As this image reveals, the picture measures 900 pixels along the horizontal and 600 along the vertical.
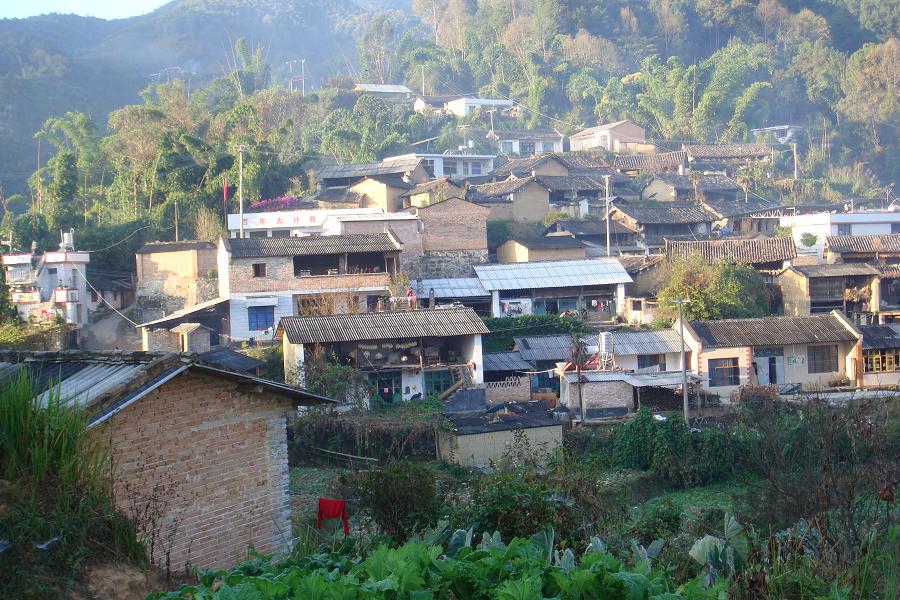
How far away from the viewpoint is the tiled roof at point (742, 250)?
31.0 m

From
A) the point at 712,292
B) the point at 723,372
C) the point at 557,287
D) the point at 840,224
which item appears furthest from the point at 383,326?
the point at 840,224

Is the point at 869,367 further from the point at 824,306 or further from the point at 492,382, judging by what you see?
the point at 492,382

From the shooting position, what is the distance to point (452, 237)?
31391 mm

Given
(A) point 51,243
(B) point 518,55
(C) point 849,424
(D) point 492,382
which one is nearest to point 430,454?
(D) point 492,382

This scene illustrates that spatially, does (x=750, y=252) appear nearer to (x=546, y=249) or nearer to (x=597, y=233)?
(x=597, y=233)

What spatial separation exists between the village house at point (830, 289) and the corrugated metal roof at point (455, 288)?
32.1 ft

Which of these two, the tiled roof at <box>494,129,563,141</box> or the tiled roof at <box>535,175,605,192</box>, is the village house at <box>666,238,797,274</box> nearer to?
the tiled roof at <box>535,175,605,192</box>

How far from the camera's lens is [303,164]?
42438 millimetres

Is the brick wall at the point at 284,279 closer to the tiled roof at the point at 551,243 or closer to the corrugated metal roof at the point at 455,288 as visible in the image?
the corrugated metal roof at the point at 455,288

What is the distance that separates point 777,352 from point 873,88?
45539 millimetres

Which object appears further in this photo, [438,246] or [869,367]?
[438,246]

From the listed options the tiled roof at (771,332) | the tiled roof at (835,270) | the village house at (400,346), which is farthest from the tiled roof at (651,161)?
the village house at (400,346)

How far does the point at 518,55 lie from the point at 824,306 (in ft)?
140

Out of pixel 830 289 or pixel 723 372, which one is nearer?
pixel 723 372
